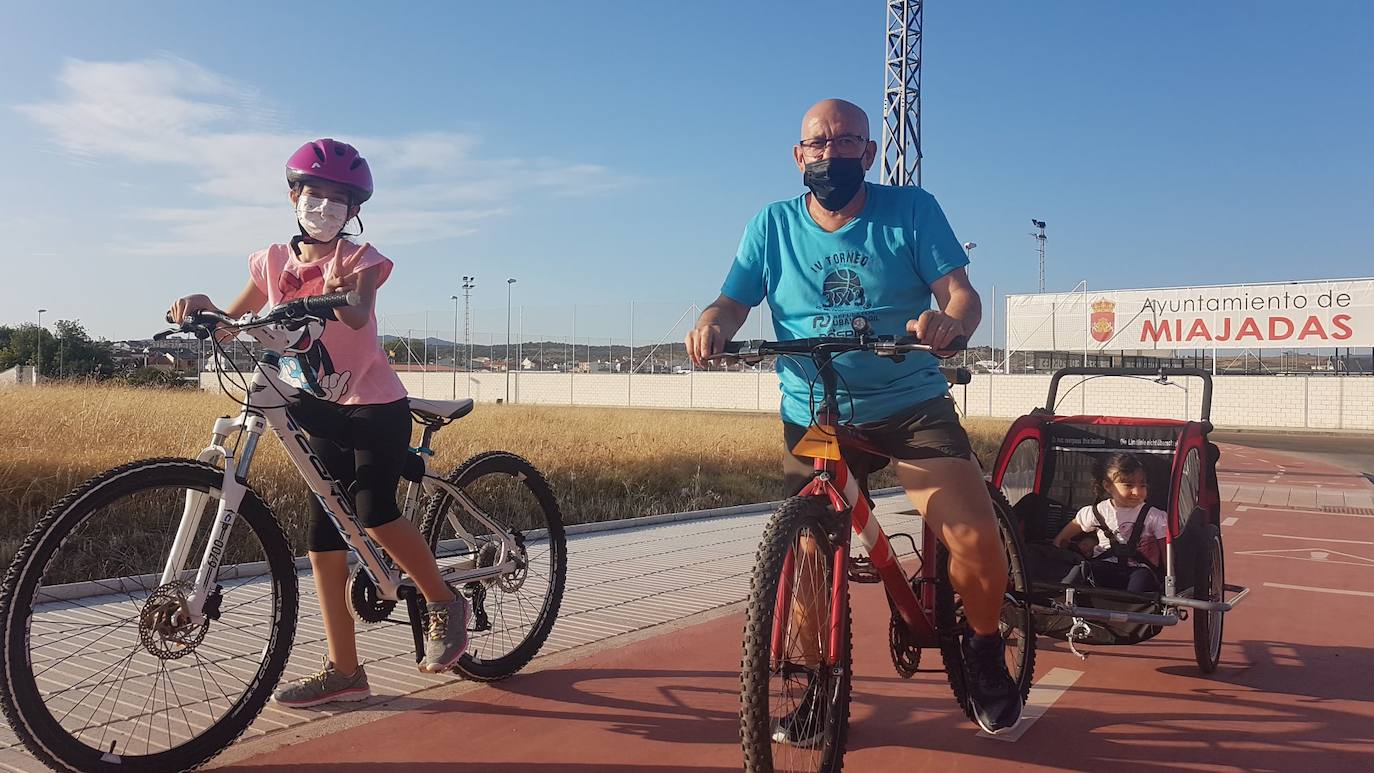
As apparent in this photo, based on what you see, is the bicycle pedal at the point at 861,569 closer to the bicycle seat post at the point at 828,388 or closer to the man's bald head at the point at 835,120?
the bicycle seat post at the point at 828,388

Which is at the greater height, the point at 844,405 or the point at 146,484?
the point at 844,405

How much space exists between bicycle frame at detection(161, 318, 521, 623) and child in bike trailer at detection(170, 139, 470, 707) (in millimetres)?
Result: 68

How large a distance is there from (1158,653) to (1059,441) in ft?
3.65

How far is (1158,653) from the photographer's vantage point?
534cm

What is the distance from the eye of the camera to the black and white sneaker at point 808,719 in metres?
2.87

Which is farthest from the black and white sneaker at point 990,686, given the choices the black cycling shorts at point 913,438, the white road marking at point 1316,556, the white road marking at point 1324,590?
the white road marking at point 1316,556

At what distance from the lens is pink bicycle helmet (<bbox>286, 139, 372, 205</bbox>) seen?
3662 mm

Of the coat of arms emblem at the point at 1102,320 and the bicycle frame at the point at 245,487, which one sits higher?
the coat of arms emblem at the point at 1102,320

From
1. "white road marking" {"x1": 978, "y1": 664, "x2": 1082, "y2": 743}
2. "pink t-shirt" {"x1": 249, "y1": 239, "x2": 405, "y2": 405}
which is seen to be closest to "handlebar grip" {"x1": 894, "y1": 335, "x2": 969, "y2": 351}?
"white road marking" {"x1": 978, "y1": 664, "x2": 1082, "y2": 743}

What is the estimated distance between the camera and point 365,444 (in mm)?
3676

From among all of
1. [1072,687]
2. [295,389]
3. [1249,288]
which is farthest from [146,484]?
[1249,288]

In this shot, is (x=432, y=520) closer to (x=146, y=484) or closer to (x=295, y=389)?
(x=295, y=389)

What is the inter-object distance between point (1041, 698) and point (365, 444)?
2741 millimetres

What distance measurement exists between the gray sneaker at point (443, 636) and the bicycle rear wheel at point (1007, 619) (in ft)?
5.34
